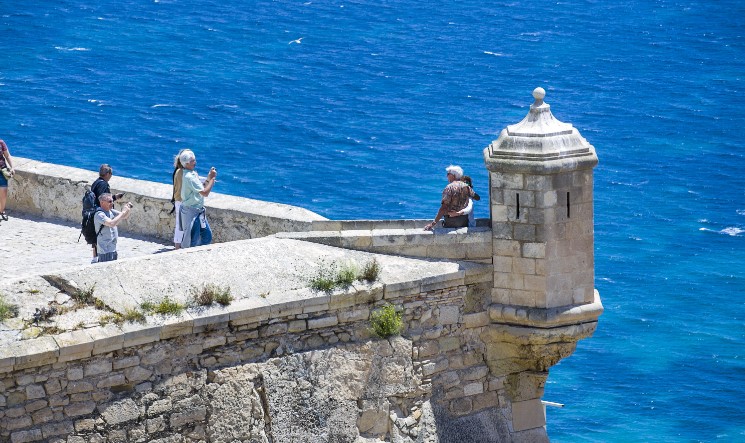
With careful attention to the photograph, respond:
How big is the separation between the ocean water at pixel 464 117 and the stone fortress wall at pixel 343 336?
11.3 meters

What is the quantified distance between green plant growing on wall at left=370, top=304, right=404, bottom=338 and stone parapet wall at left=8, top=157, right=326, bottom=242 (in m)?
1.61

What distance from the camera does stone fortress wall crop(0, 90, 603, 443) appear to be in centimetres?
1434

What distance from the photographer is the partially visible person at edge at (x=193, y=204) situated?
1691 centimetres

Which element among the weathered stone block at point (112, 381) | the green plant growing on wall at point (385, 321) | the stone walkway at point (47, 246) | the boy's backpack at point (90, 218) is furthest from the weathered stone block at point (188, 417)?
the stone walkway at point (47, 246)

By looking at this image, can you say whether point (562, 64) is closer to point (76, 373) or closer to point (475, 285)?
point (475, 285)

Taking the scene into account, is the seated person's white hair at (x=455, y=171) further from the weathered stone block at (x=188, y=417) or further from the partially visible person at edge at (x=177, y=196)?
the weathered stone block at (x=188, y=417)

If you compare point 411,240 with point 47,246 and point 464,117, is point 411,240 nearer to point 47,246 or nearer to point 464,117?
point 47,246

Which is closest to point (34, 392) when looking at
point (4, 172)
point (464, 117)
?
point (4, 172)

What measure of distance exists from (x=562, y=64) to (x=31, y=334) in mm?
42897

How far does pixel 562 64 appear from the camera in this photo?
54625 mm

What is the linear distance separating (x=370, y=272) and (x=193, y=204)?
2712 millimetres

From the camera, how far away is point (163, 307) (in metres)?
14.6

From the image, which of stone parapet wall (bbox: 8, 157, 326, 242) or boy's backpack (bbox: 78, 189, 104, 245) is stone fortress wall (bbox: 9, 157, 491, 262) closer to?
stone parapet wall (bbox: 8, 157, 326, 242)

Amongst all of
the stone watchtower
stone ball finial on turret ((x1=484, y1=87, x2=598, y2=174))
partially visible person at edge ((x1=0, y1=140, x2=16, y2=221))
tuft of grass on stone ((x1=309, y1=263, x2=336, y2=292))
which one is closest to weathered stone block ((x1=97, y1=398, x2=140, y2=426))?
tuft of grass on stone ((x1=309, y1=263, x2=336, y2=292))
